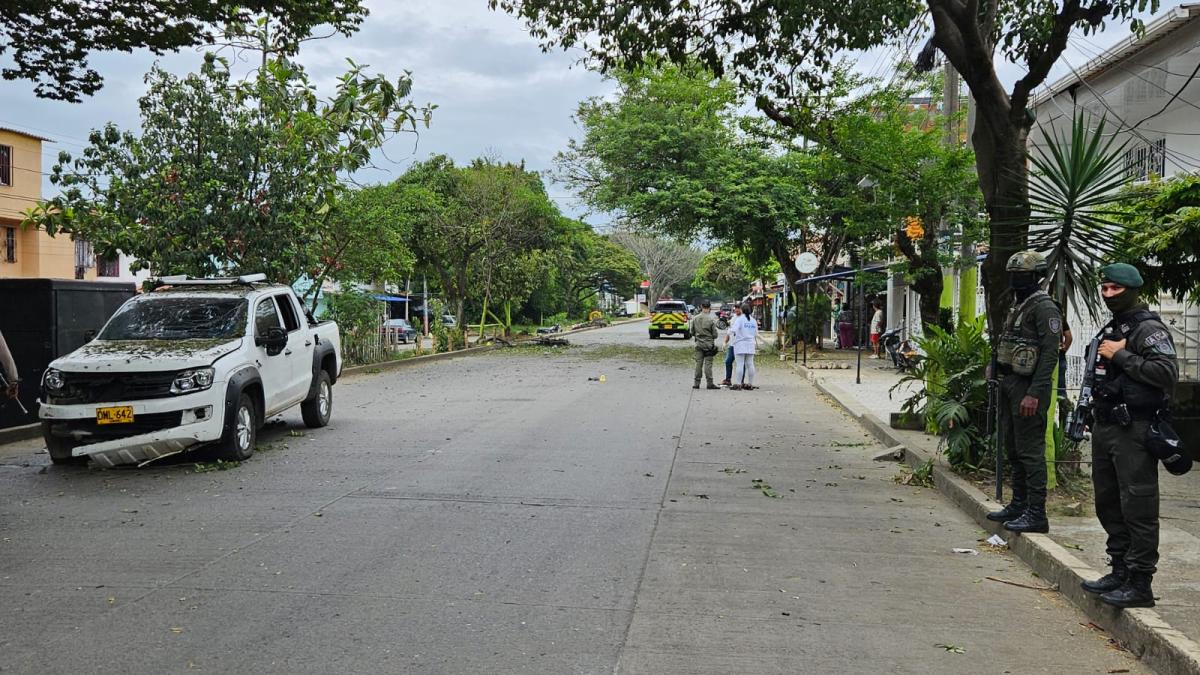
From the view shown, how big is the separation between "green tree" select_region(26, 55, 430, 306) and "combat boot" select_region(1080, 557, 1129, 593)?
39.9ft

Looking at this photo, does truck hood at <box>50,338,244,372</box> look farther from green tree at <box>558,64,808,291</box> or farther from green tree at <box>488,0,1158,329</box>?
green tree at <box>558,64,808,291</box>

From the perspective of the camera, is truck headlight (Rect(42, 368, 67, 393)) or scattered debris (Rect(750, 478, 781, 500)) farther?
truck headlight (Rect(42, 368, 67, 393))

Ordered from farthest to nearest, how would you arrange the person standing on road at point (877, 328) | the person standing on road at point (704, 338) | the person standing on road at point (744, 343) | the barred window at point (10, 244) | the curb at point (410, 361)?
the barred window at point (10, 244) < the person standing on road at point (877, 328) < the curb at point (410, 361) < the person standing on road at point (704, 338) < the person standing on road at point (744, 343)

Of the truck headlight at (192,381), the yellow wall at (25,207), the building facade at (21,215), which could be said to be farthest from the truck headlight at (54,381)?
the yellow wall at (25,207)

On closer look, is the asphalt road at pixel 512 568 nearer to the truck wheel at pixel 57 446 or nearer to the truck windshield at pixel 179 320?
→ the truck wheel at pixel 57 446

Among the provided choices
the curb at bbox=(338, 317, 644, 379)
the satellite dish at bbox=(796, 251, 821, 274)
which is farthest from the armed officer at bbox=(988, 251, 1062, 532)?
the satellite dish at bbox=(796, 251, 821, 274)

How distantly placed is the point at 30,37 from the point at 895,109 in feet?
46.6

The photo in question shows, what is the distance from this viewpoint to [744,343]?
1947 cm

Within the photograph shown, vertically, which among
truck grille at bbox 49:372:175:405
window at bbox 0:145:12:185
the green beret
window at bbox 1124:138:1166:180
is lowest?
truck grille at bbox 49:372:175:405

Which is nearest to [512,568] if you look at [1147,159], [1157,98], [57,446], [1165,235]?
[57,446]

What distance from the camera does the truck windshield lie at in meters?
10.6

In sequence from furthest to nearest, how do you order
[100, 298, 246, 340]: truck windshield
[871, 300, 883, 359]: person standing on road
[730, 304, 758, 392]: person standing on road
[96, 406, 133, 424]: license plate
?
[871, 300, 883, 359]: person standing on road → [730, 304, 758, 392]: person standing on road → [100, 298, 246, 340]: truck windshield → [96, 406, 133, 424]: license plate

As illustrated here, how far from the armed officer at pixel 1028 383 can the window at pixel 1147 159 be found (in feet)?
25.3

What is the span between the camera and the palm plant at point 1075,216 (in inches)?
299
